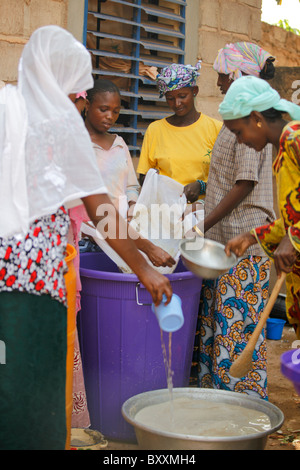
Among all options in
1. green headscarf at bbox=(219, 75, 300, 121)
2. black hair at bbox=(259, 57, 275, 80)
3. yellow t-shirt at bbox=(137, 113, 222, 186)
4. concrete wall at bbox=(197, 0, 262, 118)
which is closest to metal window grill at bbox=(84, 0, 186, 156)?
concrete wall at bbox=(197, 0, 262, 118)

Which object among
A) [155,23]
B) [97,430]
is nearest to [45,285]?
[97,430]

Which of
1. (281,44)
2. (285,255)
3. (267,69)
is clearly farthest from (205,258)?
(281,44)

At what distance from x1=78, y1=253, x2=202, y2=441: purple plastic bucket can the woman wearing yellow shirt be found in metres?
0.77

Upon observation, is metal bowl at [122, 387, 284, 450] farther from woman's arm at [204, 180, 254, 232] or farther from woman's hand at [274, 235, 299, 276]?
woman's arm at [204, 180, 254, 232]

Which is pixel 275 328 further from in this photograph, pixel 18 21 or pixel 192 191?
pixel 18 21

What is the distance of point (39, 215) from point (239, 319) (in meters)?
Result: 1.67

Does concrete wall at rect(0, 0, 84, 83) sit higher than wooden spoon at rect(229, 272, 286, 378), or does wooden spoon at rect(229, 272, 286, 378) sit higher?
concrete wall at rect(0, 0, 84, 83)

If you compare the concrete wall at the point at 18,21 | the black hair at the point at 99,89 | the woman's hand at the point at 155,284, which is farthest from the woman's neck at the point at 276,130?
the concrete wall at the point at 18,21

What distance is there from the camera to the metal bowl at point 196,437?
2361 millimetres

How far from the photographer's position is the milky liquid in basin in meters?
2.64

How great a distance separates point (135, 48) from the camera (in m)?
4.63

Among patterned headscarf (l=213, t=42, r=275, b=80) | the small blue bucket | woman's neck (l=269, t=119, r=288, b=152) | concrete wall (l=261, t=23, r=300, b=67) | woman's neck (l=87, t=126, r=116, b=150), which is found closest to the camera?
woman's neck (l=269, t=119, r=288, b=152)

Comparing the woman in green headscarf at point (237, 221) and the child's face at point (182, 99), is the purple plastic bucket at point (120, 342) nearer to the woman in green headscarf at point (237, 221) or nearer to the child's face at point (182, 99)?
the woman in green headscarf at point (237, 221)

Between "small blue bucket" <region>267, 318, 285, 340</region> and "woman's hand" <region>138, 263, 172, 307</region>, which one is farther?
"small blue bucket" <region>267, 318, 285, 340</region>
